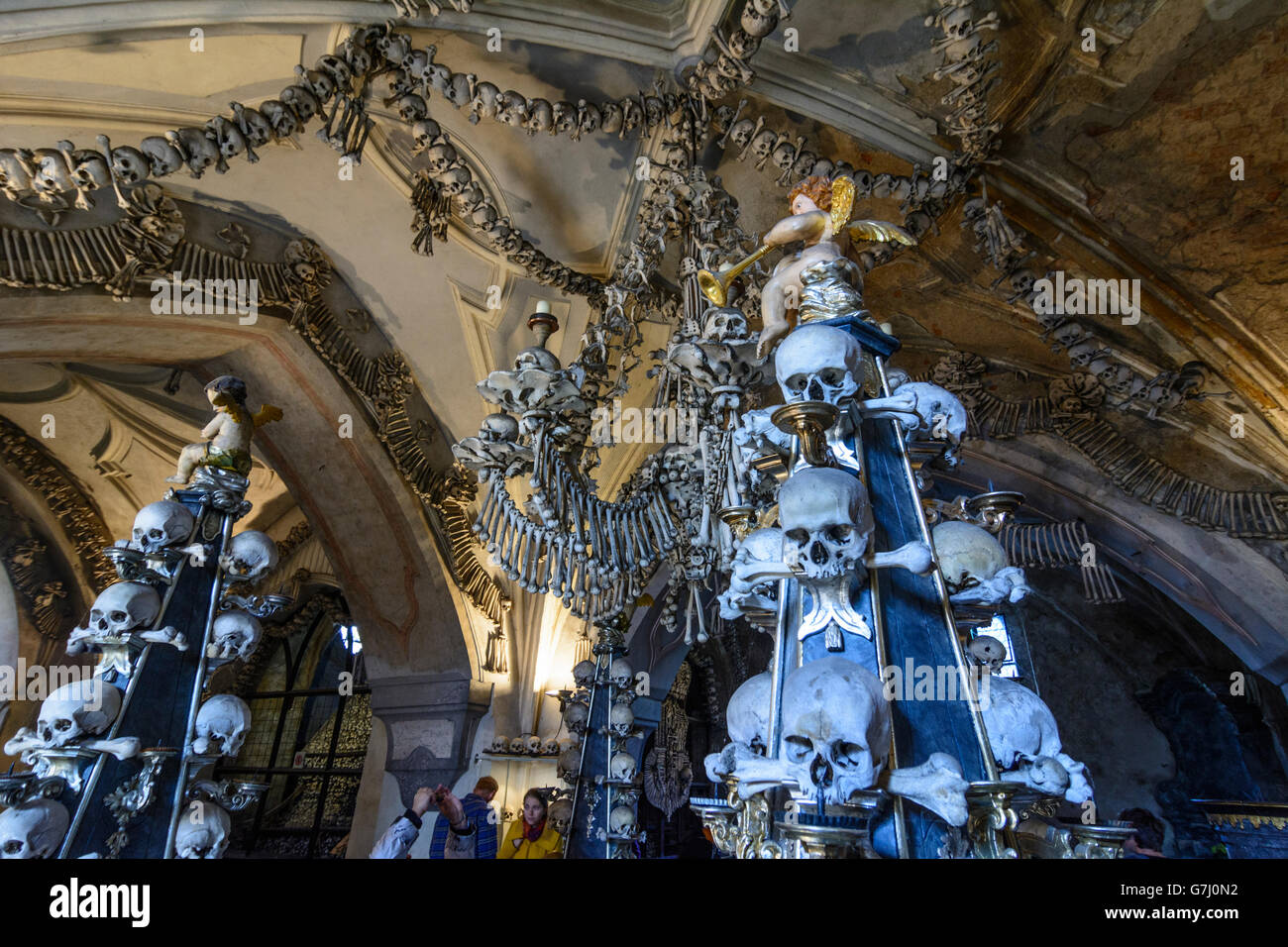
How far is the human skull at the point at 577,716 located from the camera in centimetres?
383

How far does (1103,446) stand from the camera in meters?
5.23

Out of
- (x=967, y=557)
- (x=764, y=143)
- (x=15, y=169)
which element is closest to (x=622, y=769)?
(x=967, y=557)

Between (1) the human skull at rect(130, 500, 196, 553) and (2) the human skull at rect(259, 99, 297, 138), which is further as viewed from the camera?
(2) the human skull at rect(259, 99, 297, 138)

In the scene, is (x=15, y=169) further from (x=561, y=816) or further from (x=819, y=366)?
(x=561, y=816)

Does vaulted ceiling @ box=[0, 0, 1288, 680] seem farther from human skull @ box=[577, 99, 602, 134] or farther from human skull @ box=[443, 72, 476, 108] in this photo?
human skull @ box=[577, 99, 602, 134]

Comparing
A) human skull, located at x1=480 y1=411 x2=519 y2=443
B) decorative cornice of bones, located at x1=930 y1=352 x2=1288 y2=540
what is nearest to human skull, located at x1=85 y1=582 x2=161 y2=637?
human skull, located at x1=480 y1=411 x2=519 y2=443

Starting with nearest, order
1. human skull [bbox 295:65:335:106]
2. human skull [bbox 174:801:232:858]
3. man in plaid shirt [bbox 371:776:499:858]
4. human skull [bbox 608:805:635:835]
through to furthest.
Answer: human skull [bbox 174:801:232:858]
human skull [bbox 295:65:335:106]
man in plaid shirt [bbox 371:776:499:858]
human skull [bbox 608:805:635:835]

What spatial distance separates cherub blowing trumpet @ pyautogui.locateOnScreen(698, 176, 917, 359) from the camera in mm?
1896

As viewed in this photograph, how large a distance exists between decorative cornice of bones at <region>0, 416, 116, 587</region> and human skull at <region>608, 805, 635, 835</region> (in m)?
5.49

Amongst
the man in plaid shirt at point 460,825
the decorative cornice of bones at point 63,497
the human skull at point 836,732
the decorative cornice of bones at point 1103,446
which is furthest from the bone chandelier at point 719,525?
the decorative cornice of bones at point 63,497

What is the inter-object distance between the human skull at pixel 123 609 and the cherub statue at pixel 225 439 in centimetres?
52

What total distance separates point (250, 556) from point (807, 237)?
1.88m

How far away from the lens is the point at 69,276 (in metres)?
3.48
